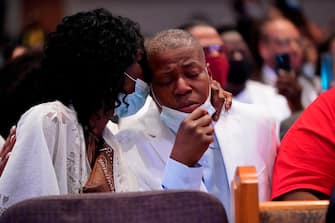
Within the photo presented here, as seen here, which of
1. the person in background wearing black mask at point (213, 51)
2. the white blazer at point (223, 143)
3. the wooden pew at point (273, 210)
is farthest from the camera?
the person in background wearing black mask at point (213, 51)

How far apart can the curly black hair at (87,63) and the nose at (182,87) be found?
142 mm

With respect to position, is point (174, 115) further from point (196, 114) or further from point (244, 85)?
point (244, 85)

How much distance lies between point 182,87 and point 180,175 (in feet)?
0.94

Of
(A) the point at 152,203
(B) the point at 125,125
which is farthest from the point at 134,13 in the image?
(A) the point at 152,203

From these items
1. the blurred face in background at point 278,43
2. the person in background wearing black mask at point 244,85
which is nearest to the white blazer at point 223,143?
the person in background wearing black mask at point 244,85

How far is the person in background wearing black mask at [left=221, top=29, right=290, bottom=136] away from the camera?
3.94 m

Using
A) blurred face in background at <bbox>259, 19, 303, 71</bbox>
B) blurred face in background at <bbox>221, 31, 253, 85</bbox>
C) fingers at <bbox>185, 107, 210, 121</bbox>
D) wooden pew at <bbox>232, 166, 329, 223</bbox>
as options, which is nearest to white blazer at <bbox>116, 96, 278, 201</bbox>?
fingers at <bbox>185, 107, 210, 121</bbox>

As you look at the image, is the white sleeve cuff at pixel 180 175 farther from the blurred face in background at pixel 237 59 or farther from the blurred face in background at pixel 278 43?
the blurred face in background at pixel 278 43

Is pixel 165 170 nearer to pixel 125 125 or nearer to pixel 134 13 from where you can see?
pixel 125 125

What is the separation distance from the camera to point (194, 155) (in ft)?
7.58

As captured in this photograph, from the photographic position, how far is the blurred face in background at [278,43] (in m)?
4.85

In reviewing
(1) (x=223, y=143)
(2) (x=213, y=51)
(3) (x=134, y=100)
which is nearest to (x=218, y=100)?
(1) (x=223, y=143)

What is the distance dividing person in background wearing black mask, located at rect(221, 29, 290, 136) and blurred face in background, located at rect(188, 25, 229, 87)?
0.29m

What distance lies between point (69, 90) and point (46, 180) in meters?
0.31
